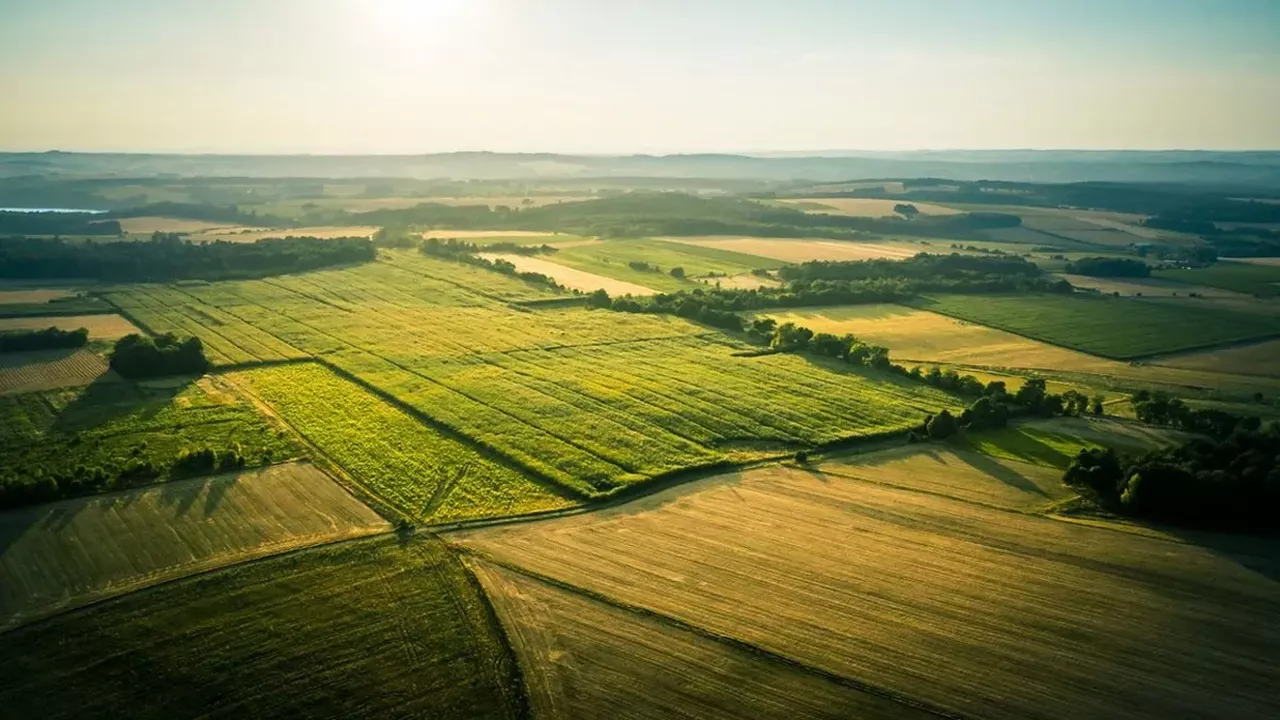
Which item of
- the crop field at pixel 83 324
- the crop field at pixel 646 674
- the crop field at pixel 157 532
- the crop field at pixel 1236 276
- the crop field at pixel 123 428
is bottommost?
the crop field at pixel 646 674

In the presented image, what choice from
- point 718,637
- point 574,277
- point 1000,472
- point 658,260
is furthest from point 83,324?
point 1000,472

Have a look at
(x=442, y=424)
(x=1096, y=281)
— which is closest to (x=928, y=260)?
(x=1096, y=281)

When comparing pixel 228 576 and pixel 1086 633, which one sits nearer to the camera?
pixel 1086 633

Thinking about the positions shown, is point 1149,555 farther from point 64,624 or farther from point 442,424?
point 64,624

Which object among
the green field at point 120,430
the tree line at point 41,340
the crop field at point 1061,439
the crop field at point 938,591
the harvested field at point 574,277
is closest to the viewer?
the crop field at point 938,591

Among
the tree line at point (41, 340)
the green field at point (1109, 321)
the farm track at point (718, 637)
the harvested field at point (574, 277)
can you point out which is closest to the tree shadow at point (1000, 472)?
the farm track at point (718, 637)

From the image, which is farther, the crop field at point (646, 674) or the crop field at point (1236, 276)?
the crop field at point (1236, 276)

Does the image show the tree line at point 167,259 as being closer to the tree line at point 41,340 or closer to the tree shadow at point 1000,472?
the tree line at point 41,340

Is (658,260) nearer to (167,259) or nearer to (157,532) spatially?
(167,259)
